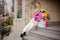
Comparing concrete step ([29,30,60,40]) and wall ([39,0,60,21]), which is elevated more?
wall ([39,0,60,21])

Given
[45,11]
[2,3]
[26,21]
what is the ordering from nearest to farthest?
[2,3] → [26,21] → [45,11]

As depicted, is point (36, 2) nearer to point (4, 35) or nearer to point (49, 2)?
point (49, 2)

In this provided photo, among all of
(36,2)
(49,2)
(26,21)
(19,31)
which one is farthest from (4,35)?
(49,2)

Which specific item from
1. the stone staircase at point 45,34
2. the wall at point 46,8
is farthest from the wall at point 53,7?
the stone staircase at point 45,34

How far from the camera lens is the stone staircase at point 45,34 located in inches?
150

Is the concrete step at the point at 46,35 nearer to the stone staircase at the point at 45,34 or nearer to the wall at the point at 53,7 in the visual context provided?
the stone staircase at the point at 45,34

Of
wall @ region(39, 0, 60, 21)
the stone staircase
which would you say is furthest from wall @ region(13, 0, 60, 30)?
the stone staircase

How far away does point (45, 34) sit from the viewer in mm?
3947

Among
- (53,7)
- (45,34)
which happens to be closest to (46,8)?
(53,7)

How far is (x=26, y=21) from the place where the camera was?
3746 mm

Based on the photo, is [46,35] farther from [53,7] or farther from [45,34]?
[53,7]

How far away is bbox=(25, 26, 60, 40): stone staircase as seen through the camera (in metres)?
3.81

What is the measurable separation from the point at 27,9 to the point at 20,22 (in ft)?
1.16

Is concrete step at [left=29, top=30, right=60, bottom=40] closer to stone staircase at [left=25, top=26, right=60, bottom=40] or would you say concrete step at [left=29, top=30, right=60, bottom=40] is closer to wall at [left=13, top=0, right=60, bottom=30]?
stone staircase at [left=25, top=26, right=60, bottom=40]
